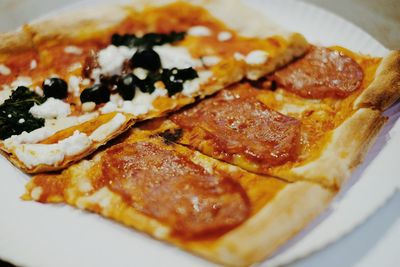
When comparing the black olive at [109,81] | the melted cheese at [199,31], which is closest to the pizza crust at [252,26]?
the melted cheese at [199,31]

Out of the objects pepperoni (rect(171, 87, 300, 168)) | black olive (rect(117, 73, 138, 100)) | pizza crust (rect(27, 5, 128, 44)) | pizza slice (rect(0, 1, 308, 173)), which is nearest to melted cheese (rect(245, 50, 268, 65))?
pizza slice (rect(0, 1, 308, 173))

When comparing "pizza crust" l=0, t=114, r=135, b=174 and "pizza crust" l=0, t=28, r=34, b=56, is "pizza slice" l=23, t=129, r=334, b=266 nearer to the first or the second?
"pizza crust" l=0, t=114, r=135, b=174

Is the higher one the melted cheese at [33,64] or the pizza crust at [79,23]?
the pizza crust at [79,23]

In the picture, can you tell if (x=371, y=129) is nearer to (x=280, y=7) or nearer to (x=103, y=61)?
(x=280, y=7)

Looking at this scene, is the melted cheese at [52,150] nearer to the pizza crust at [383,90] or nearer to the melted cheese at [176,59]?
the melted cheese at [176,59]

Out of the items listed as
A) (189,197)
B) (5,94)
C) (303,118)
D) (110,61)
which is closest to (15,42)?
(5,94)

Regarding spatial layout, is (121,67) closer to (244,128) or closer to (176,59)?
(176,59)

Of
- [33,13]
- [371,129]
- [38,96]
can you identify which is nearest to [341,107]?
[371,129]
